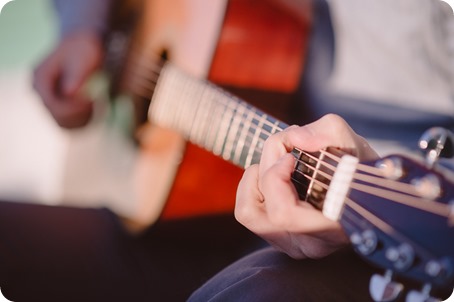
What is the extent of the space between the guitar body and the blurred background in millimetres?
128

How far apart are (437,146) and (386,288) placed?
13cm

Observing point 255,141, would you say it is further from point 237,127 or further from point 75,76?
point 75,76

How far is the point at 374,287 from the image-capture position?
1.40 feet

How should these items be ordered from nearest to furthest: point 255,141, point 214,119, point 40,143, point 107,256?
point 255,141
point 214,119
point 107,256
point 40,143

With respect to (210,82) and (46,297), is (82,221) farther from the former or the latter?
(210,82)

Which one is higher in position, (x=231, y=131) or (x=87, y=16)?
(x=87, y=16)

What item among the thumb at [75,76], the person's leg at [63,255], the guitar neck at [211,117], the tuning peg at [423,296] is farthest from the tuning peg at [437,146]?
the thumb at [75,76]

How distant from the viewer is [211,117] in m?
0.78

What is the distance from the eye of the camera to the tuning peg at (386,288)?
414mm

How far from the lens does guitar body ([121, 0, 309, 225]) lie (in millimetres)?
856

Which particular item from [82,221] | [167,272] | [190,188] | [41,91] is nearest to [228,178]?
[190,188]

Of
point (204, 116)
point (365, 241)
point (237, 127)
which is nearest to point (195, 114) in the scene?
point (204, 116)

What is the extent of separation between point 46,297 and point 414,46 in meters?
0.74

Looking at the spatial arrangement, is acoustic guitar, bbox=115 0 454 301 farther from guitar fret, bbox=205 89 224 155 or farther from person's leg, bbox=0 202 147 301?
person's leg, bbox=0 202 147 301
